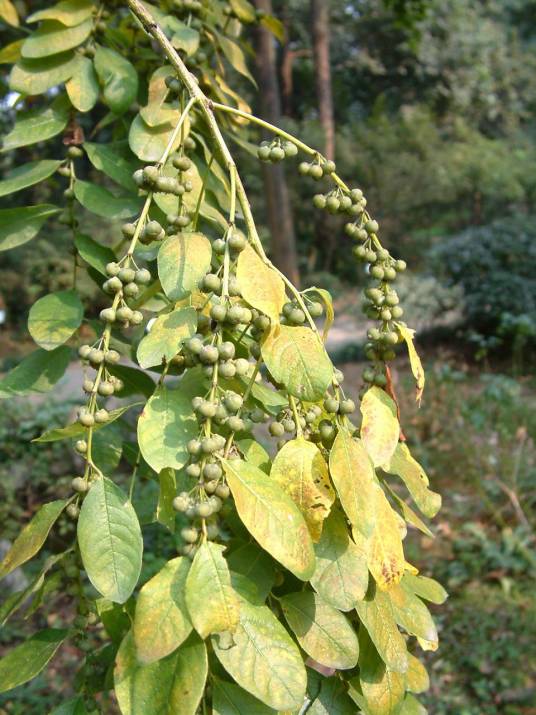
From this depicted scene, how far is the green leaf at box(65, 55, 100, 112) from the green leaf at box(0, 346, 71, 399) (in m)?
0.45

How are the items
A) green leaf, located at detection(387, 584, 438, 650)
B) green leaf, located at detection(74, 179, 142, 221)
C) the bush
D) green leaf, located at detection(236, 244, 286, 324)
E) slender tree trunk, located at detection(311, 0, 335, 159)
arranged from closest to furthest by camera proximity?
green leaf, located at detection(236, 244, 286, 324)
green leaf, located at detection(387, 584, 438, 650)
green leaf, located at detection(74, 179, 142, 221)
the bush
slender tree trunk, located at detection(311, 0, 335, 159)

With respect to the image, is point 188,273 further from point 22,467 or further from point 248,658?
point 22,467

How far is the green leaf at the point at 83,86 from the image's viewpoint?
1278 millimetres

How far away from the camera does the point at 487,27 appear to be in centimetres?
1594

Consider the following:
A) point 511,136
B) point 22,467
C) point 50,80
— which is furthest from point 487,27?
point 50,80

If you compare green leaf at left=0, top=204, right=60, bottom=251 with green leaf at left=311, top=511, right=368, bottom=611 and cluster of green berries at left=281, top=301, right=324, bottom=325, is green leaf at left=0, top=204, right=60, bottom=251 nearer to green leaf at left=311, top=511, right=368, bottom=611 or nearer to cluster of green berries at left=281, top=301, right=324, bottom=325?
cluster of green berries at left=281, top=301, right=324, bottom=325

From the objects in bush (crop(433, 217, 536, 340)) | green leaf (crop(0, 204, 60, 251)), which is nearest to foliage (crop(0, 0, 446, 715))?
green leaf (crop(0, 204, 60, 251))

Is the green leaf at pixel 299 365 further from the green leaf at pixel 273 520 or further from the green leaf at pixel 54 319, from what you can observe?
the green leaf at pixel 54 319

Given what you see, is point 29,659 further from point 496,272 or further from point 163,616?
point 496,272

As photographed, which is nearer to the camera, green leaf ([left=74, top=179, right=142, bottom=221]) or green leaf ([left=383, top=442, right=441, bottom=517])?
green leaf ([left=383, top=442, right=441, bottom=517])

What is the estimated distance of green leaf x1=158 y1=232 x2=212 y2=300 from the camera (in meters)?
0.85

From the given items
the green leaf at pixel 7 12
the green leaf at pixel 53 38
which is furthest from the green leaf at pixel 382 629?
the green leaf at pixel 7 12

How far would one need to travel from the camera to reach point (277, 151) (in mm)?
929

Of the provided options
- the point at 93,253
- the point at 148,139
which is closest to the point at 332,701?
the point at 93,253
